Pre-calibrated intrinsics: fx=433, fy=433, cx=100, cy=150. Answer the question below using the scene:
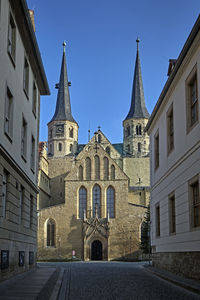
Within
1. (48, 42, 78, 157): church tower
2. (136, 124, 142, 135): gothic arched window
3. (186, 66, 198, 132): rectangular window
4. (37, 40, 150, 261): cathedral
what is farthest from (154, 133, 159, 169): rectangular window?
(136, 124, 142, 135): gothic arched window

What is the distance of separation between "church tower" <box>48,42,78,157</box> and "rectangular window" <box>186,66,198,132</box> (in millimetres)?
52733

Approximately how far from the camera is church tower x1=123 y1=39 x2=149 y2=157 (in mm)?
69812

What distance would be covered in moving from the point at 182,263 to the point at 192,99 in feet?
19.9

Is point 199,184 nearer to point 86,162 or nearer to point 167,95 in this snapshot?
point 167,95

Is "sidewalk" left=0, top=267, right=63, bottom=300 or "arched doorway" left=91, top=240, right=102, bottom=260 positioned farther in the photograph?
"arched doorway" left=91, top=240, right=102, bottom=260

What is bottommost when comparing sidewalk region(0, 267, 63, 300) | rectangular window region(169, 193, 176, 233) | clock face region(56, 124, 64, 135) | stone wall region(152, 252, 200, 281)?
sidewalk region(0, 267, 63, 300)

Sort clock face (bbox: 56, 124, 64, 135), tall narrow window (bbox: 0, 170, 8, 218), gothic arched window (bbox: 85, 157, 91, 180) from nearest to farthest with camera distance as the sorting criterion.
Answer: tall narrow window (bbox: 0, 170, 8, 218), gothic arched window (bbox: 85, 157, 91, 180), clock face (bbox: 56, 124, 64, 135)

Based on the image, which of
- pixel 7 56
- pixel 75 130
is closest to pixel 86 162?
pixel 75 130

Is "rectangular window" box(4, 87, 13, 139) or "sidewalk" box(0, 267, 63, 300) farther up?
"rectangular window" box(4, 87, 13, 139)

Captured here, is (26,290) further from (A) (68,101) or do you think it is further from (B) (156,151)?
(A) (68,101)

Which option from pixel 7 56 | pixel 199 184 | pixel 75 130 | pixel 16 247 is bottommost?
pixel 16 247

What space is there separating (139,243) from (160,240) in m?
29.2

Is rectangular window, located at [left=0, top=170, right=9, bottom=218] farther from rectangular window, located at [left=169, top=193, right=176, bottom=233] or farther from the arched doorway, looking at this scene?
the arched doorway

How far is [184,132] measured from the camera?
16.2 metres
